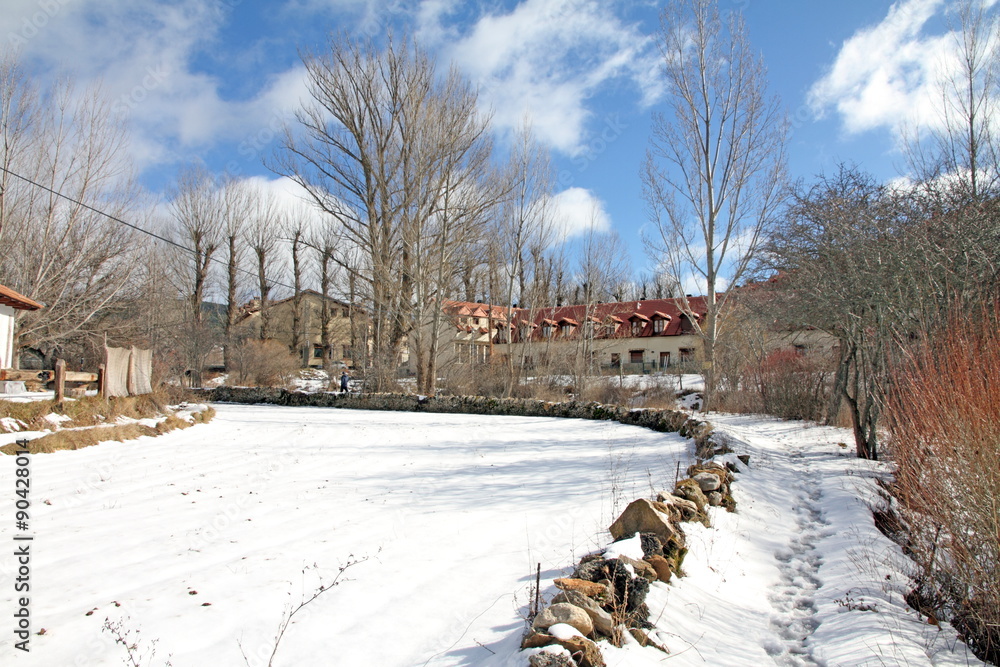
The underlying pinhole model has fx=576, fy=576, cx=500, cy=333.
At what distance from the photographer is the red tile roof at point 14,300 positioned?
13275 mm

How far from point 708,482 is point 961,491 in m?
2.82

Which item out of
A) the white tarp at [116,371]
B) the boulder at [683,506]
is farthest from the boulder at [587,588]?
the white tarp at [116,371]

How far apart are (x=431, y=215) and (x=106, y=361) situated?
38.9ft

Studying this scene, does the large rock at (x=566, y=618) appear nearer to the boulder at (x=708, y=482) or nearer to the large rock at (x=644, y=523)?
the large rock at (x=644, y=523)

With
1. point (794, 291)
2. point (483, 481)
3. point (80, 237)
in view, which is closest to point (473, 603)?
point (483, 481)

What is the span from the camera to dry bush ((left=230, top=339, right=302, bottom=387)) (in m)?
27.2

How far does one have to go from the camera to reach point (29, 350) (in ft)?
85.6

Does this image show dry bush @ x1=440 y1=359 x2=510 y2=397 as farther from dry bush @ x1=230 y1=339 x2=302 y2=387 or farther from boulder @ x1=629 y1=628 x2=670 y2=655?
boulder @ x1=629 y1=628 x2=670 y2=655

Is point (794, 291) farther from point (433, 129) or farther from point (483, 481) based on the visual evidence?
point (433, 129)

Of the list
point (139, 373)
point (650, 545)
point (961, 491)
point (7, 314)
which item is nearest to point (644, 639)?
point (650, 545)

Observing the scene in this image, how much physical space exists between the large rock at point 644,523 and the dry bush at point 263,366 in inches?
979

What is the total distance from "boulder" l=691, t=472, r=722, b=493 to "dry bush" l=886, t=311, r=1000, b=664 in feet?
7.02

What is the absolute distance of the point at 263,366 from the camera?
27406mm

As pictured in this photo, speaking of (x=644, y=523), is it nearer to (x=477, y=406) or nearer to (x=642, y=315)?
(x=477, y=406)
